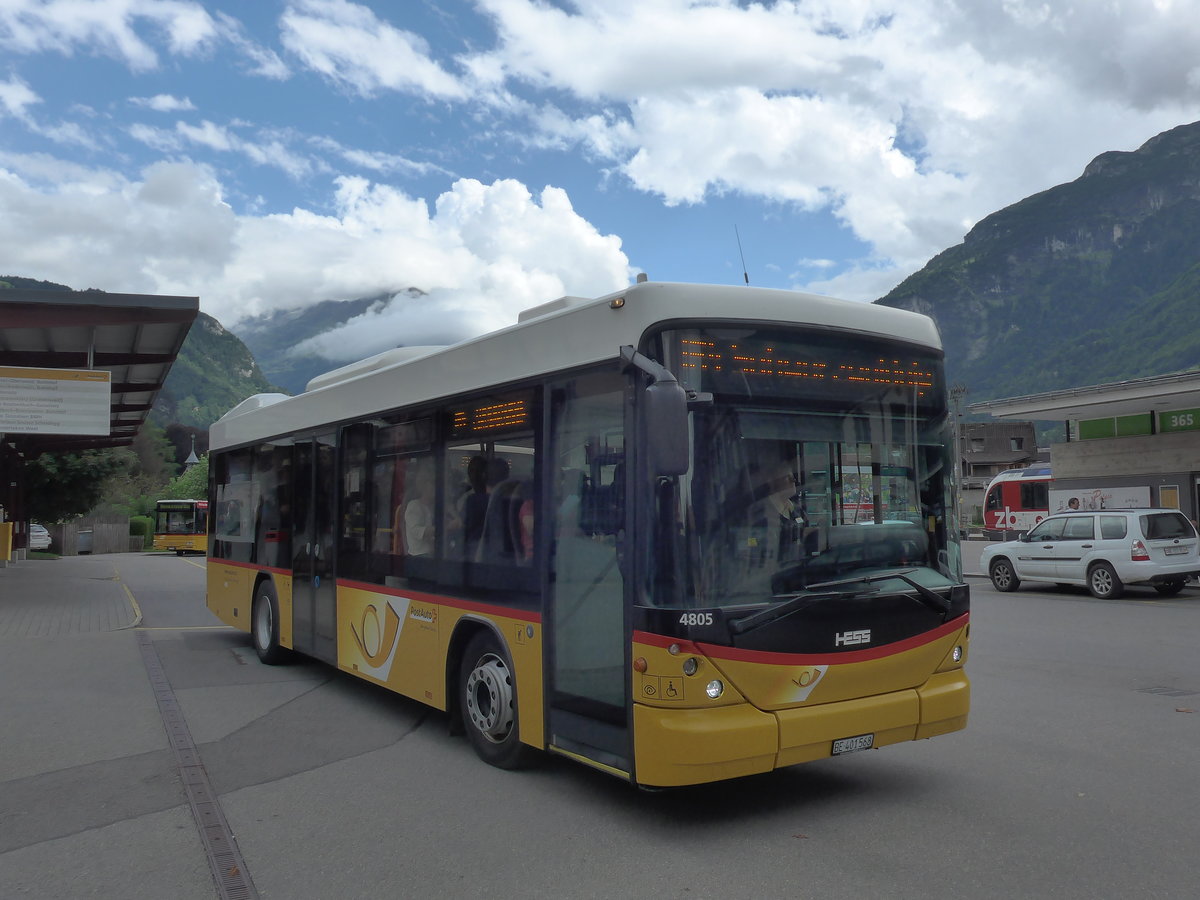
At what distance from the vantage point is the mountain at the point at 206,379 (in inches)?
5586

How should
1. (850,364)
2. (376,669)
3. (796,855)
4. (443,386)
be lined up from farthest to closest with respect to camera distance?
1. (376,669)
2. (443,386)
3. (850,364)
4. (796,855)

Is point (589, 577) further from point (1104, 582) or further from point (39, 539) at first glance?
point (39, 539)

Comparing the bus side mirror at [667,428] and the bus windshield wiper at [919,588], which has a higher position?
the bus side mirror at [667,428]

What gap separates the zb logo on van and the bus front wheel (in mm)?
2444

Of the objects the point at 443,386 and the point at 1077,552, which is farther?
the point at 1077,552

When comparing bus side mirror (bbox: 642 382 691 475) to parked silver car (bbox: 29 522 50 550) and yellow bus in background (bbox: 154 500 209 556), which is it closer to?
yellow bus in background (bbox: 154 500 209 556)

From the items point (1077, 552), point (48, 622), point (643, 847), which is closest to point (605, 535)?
point (643, 847)

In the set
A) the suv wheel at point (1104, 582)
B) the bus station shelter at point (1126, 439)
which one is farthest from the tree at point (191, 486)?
the suv wheel at point (1104, 582)

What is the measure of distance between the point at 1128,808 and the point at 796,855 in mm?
1999

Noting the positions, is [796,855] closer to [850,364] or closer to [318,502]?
[850,364]

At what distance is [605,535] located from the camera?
5301 mm

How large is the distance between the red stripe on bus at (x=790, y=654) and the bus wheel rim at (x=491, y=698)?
152cm

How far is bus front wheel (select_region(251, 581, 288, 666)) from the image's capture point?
417 inches

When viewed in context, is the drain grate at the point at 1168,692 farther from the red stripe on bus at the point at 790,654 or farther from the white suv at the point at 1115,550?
the white suv at the point at 1115,550
